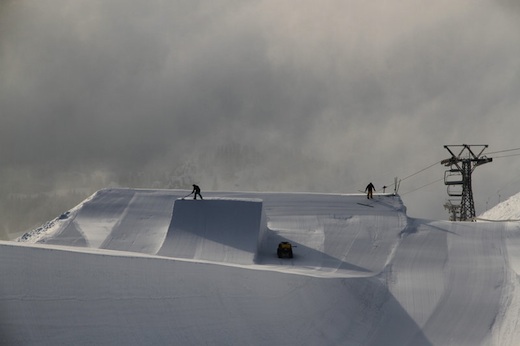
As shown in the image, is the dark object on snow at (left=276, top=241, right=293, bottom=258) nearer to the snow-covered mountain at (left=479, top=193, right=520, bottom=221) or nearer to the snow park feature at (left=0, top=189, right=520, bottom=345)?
the snow park feature at (left=0, top=189, right=520, bottom=345)

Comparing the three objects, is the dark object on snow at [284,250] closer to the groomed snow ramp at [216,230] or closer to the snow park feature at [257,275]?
the snow park feature at [257,275]

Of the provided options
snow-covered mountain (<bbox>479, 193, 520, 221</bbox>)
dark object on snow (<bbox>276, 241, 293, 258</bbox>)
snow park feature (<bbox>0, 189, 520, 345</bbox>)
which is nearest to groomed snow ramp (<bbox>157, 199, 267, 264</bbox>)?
snow park feature (<bbox>0, 189, 520, 345</bbox>)

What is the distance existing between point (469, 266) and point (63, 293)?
646 inches

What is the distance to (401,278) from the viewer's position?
2505cm

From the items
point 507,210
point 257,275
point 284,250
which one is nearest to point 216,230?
point 284,250

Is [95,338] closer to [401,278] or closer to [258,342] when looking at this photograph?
[258,342]

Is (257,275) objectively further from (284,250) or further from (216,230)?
(216,230)

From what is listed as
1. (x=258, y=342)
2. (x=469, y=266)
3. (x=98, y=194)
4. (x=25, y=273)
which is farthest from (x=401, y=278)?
(x=98, y=194)

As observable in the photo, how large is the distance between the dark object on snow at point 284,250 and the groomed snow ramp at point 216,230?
1019 millimetres

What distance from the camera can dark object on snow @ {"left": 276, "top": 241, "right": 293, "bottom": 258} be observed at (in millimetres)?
27484

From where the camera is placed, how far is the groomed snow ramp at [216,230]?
2717 centimetres

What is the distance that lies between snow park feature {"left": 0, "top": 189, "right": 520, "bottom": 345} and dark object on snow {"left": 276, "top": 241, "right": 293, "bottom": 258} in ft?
1.48

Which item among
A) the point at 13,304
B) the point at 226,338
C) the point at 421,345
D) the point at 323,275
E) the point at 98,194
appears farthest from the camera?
the point at 98,194

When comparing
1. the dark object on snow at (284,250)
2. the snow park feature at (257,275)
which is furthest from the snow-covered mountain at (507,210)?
the dark object on snow at (284,250)
